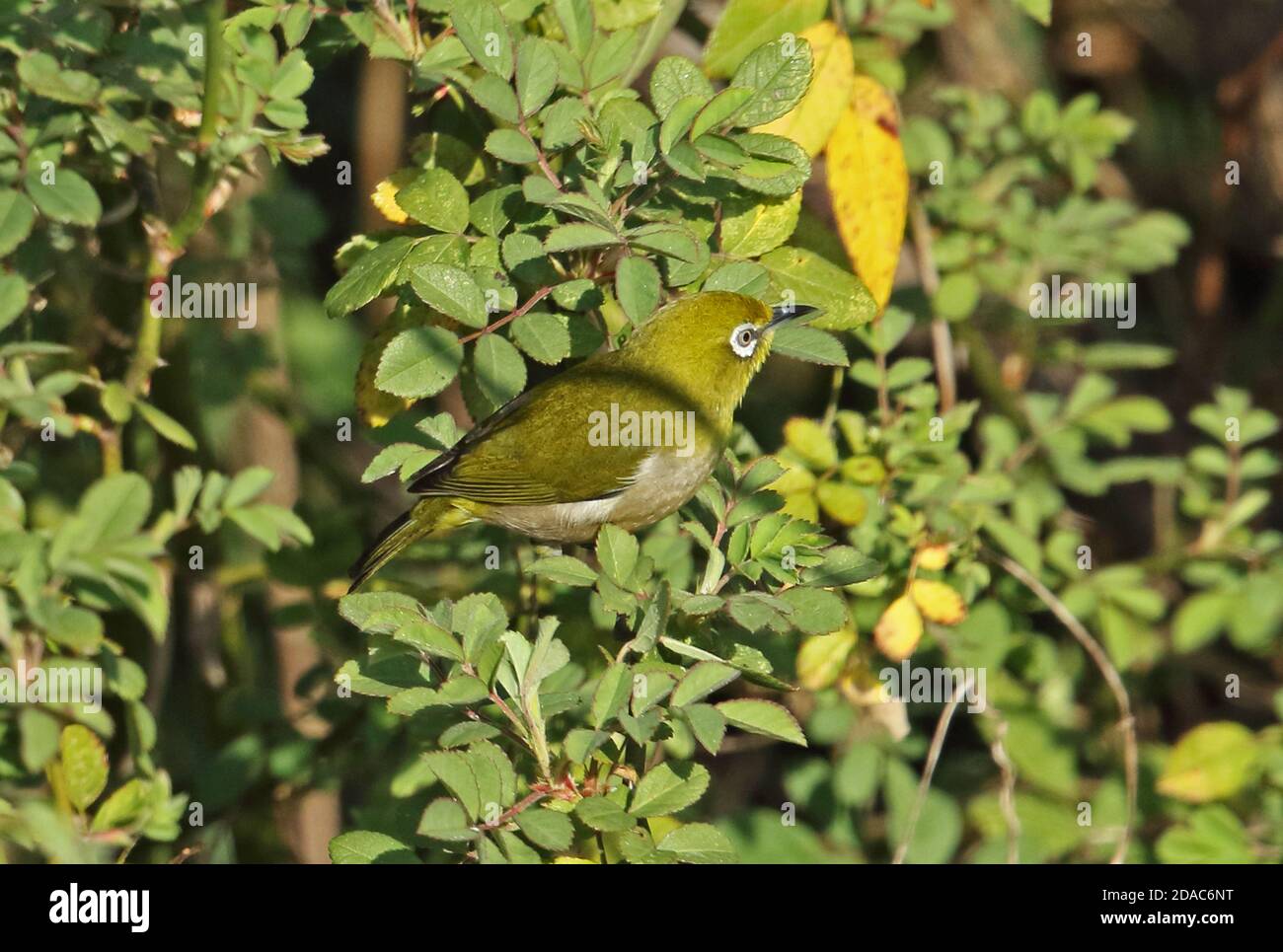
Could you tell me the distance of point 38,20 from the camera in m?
3.04

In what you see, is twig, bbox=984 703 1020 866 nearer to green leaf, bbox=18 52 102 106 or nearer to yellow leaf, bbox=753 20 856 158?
yellow leaf, bbox=753 20 856 158

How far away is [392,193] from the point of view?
117 inches

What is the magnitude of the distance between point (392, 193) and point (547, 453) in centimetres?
84

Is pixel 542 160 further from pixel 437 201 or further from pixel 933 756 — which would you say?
pixel 933 756

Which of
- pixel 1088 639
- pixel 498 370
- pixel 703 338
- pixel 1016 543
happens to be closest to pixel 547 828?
pixel 498 370

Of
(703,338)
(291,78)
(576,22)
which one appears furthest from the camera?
(703,338)

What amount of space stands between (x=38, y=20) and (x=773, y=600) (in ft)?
6.69

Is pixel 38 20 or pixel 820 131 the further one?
pixel 820 131

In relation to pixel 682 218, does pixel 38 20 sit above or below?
above

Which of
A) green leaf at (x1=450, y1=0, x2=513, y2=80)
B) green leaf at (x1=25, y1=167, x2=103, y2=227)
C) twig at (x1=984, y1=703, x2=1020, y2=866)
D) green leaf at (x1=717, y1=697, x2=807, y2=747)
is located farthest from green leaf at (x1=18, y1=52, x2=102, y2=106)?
twig at (x1=984, y1=703, x2=1020, y2=866)

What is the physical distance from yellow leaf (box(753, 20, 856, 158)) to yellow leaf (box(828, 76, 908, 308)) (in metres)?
0.11

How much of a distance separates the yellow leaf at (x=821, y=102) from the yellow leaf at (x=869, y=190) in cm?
11

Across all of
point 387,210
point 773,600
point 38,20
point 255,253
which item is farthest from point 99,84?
point 773,600

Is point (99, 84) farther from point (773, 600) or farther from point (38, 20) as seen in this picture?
point (773, 600)
